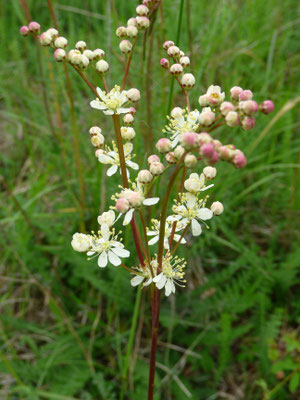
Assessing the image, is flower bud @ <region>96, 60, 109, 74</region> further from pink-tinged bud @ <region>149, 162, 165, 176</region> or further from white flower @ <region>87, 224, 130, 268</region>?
white flower @ <region>87, 224, 130, 268</region>

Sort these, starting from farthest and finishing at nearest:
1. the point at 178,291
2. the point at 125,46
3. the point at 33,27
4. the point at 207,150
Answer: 1. the point at 178,291
2. the point at 33,27
3. the point at 125,46
4. the point at 207,150

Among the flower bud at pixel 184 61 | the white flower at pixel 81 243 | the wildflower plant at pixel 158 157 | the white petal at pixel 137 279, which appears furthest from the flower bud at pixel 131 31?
the white petal at pixel 137 279

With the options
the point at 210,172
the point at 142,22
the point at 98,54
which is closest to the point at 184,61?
the point at 142,22

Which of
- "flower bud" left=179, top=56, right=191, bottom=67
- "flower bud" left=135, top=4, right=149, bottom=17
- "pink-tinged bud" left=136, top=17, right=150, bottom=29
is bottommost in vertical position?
"flower bud" left=179, top=56, right=191, bottom=67

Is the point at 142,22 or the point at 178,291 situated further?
the point at 178,291

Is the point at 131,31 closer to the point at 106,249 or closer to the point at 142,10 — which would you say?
the point at 142,10

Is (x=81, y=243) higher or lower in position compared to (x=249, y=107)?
lower

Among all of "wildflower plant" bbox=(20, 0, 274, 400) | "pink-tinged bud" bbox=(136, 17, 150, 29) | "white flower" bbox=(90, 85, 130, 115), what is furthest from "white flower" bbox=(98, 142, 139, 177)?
"pink-tinged bud" bbox=(136, 17, 150, 29)
